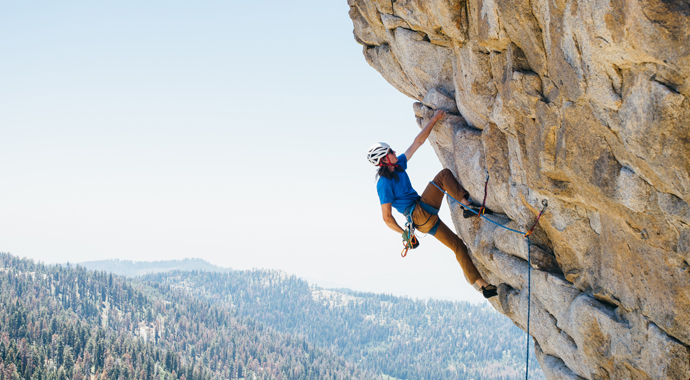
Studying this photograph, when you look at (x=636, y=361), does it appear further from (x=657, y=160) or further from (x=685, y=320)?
(x=657, y=160)

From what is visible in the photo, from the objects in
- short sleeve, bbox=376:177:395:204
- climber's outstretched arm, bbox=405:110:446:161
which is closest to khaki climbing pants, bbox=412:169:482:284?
short sleeve, bbox=376:177:395:204

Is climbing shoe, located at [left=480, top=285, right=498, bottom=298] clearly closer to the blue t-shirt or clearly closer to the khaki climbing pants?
the khaki climbing pants

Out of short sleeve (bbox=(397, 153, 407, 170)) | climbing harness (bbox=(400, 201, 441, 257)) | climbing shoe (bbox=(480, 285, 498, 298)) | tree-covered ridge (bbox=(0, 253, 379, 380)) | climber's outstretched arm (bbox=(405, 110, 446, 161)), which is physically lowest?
tree-covered ridge (bbox=(0, 253, 379, 380))

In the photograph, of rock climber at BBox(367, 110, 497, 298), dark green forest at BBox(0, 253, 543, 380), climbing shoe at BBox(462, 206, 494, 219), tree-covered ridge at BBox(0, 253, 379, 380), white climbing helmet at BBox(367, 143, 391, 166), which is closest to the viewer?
white climbing helmet at BBox(367, 143, 391, 166)

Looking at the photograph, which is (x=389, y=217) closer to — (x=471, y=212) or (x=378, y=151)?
(x=378, y=151)

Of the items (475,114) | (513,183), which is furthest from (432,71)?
(513,183)

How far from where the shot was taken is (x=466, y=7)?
7.70m

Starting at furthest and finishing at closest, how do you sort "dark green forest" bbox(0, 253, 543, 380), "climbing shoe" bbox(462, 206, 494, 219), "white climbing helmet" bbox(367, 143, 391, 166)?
1. "dark green forest" bbox(0, 253, 543, 380)
2. "climbing shoe" bbox(462, 206, 494, 219)
3. "white climbing helmet" bbox(367, 143, 391, 166)

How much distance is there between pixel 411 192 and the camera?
31.5ft

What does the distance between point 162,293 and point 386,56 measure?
201 metres

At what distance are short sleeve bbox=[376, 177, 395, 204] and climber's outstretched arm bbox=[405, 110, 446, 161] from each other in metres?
0.77

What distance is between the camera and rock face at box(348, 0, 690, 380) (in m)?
4.83

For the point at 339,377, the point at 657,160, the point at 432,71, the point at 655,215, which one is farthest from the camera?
the point at 339,377

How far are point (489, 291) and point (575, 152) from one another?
15.1ft
